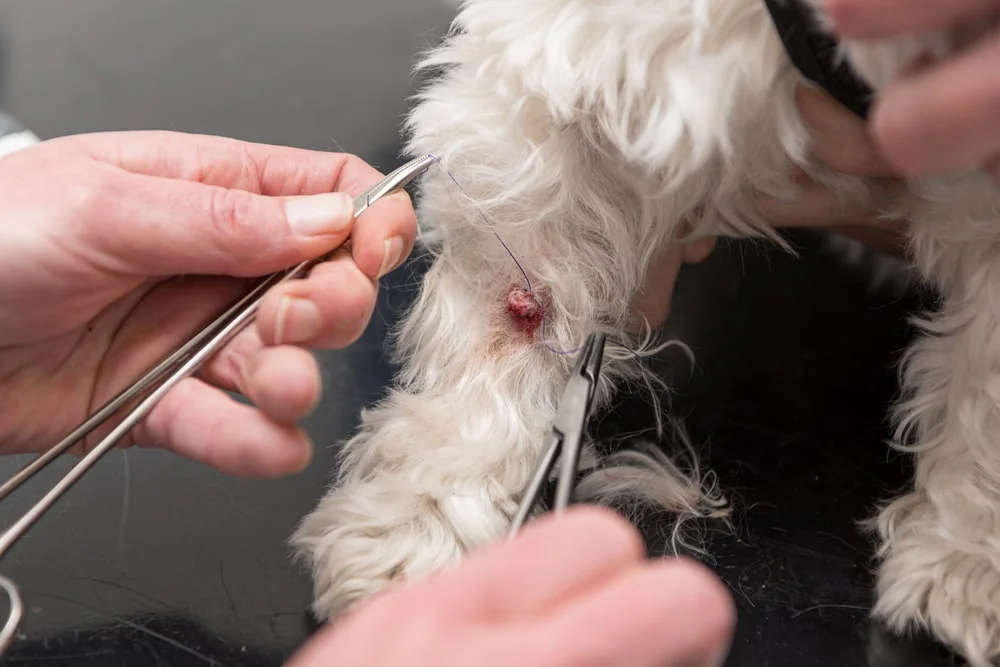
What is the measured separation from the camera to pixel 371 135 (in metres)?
0.81

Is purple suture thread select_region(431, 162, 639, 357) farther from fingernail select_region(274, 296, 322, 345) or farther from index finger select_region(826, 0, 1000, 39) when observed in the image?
index finger select_region(826, 0, 1000, 39)

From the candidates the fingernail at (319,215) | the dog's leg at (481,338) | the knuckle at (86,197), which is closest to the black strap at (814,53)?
the dog's leg at (481,338)

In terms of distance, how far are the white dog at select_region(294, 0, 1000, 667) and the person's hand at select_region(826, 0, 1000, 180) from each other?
0.07 metres

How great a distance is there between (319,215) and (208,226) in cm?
6

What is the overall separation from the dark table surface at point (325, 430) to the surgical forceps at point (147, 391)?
0.26 feet

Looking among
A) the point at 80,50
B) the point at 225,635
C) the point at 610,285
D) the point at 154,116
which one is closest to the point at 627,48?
the point at 610,285

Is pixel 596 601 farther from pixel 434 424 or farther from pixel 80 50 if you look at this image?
pixel 80 50

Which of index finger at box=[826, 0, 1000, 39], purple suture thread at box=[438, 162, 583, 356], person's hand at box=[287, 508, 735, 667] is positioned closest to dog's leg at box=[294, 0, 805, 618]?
purple suture thread at box=[438, 162, 583, 356]

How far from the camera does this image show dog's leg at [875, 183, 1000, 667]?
0.46m

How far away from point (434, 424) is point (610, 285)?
0.15 metres

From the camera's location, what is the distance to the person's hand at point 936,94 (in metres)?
0.31

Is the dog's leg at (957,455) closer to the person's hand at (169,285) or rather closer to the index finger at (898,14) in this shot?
the index finger at (898,14)

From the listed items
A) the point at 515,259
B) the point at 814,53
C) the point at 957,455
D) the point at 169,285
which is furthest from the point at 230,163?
the point at 957,455

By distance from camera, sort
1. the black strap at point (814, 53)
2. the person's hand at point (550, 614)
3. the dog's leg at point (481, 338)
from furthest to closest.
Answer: the dog's leg at point (481, 338) → the black strap at point (814, 53) → the person's hand at point (550, 614)
